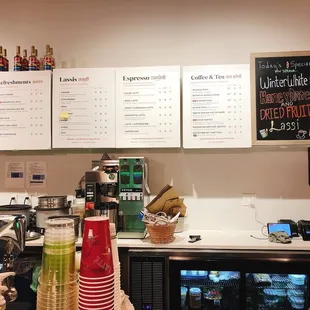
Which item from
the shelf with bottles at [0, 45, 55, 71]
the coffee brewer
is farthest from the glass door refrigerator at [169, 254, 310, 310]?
the shelf with bottles at [0, 45, 55, 71]

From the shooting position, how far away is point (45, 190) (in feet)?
9.27

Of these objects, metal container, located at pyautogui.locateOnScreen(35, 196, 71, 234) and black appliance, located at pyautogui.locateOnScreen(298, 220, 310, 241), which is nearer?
black appliance, located at pyautogui.locateOnScreen(298, 220, 310, 241)

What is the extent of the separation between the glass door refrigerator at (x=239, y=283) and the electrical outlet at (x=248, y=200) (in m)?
0.62

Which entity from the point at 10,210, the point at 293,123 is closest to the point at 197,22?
the point at 293,123

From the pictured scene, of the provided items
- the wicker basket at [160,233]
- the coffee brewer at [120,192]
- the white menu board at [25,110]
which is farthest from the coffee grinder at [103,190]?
the white menu board at [25,110]

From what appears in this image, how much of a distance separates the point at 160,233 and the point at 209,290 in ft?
1.93

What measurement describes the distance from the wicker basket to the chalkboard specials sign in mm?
972

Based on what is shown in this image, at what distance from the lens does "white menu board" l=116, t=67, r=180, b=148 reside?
245 cm

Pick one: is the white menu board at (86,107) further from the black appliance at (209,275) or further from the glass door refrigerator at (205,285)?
the glass door refrigerator at (205,285)

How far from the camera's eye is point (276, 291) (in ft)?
7.38

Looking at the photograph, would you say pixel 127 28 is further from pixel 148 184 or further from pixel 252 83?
pixel 148 184

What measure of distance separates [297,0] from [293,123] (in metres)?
1.11

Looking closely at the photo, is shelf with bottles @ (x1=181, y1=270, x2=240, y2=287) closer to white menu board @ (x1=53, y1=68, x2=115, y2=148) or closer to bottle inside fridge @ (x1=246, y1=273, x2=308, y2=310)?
bottle inside fridge @ (x1=246, y1=273, x2=308, y2=310)

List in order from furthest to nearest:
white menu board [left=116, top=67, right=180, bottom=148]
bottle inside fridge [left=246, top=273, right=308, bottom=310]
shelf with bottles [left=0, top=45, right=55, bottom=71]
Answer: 1. shelf with bottles [left=0, top=45, right=55, bottom=71]
2. white menu board [left=116, top=67, right=180, bottom=148]
3. bottle inside fridge [left=246, top=273, right=308, bottom=310]
